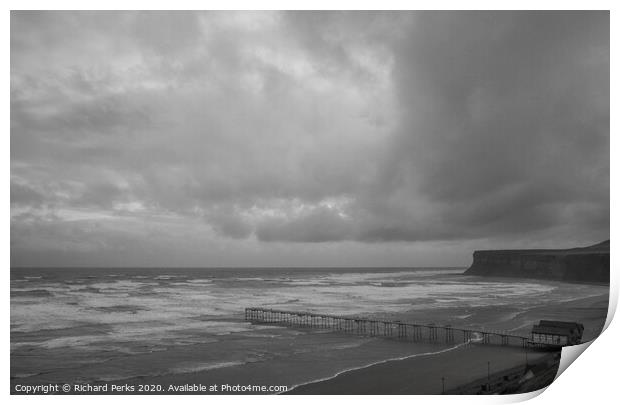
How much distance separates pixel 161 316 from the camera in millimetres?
19734

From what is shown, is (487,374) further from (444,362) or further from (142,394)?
(142,394)

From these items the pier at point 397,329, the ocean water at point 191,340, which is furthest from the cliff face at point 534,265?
the pier at point 397,329

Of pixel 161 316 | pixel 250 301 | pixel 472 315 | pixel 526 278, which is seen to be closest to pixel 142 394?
pixel 161 316

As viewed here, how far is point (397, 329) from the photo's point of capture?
1662cm

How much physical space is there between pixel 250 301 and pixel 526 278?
36.8 meters

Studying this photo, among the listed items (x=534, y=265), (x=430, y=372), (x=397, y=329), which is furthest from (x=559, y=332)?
(x=534, y=265)

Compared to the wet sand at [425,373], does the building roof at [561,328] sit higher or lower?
higher

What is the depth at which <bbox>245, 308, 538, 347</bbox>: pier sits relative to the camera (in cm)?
1380

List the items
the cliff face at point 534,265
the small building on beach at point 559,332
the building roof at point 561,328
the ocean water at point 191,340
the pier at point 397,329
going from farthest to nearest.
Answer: the cliff face at point 534,265
the pier at point 397,329
the building roof at point 561,328
the small building on beach at point 559,332
the ocean water at point 191,340

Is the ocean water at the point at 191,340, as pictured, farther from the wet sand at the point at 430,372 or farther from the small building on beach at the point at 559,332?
the small building on beach at the point at 559,332

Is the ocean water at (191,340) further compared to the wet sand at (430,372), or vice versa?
the ocean water at (191,340)

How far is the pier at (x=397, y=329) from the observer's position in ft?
45.3

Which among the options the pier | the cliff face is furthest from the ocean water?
the cliff face

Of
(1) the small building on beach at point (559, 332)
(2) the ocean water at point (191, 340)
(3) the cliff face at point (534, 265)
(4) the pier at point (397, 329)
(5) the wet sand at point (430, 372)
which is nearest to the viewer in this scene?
(5) the wet sand at point (430, 372)
